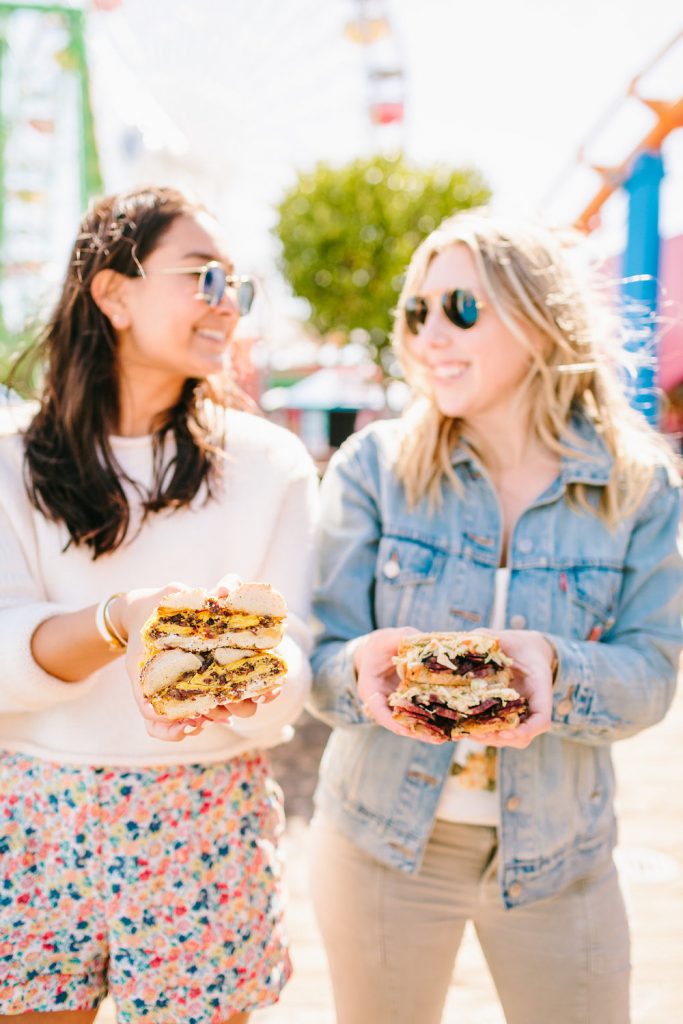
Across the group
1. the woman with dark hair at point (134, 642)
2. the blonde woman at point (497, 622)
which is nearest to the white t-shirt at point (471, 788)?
the blonde woman at point (497, 622)

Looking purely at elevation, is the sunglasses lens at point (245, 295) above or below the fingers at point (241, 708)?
above

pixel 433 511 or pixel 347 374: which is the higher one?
pixel 433 511

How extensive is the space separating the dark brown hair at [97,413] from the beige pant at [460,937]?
77cm

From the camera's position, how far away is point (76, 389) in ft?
5.58

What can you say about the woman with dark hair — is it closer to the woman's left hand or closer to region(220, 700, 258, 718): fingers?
region(220, 700, 258, 718): fingers

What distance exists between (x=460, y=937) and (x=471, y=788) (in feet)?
0.92

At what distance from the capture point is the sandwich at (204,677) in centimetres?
129

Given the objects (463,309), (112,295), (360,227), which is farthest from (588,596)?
(360,227)

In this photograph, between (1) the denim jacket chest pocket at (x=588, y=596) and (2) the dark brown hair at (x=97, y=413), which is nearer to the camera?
(2) the dark brown hair at (x=97, y=413)

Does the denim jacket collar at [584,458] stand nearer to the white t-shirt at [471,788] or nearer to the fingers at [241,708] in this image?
the white t-shirt at [471,788]

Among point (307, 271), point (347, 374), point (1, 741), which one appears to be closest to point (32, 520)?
point (1, 741)

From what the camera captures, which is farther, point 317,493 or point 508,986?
point 317,493

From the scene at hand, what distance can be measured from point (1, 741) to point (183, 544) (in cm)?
46

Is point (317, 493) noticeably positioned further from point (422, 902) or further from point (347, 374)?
point (347, 374)
